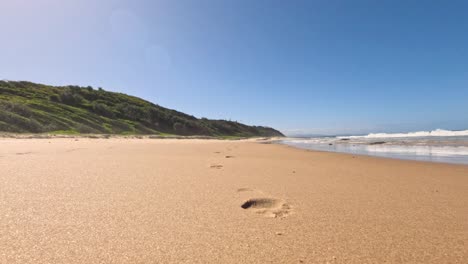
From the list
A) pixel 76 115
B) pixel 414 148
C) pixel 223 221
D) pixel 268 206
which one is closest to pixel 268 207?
pixel 268 206

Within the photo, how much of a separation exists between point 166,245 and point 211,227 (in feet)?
1.31

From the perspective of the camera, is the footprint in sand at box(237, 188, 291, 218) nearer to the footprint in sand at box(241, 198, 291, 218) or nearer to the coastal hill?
the footprint in sand at box(241, 198, 291, 218)

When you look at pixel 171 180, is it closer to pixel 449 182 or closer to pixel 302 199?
pixel 302 199

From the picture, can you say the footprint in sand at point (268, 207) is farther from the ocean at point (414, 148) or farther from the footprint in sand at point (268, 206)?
the ocean at point (414, 148)

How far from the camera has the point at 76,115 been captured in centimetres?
2906

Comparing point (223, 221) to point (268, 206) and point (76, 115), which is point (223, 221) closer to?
point (268, 206)

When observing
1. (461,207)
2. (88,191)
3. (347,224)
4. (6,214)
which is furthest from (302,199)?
(6,214)

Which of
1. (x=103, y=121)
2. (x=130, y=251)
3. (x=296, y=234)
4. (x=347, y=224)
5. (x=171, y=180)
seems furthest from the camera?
(x=103, y=121)

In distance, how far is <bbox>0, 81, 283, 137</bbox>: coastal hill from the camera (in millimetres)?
20809

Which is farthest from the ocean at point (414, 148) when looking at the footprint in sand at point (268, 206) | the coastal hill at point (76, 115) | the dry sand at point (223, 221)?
the coastal hill at point (76, 115)

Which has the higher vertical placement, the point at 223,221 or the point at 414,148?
the point at 414,148

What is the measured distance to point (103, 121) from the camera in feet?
105

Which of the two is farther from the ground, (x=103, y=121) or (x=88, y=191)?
(x=103, y=121)

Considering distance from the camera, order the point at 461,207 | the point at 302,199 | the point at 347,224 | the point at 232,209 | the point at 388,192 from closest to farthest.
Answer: the point at 347,224, the point at 232,209, the point at 461,207, the point at 302,199, the point at 388,192
